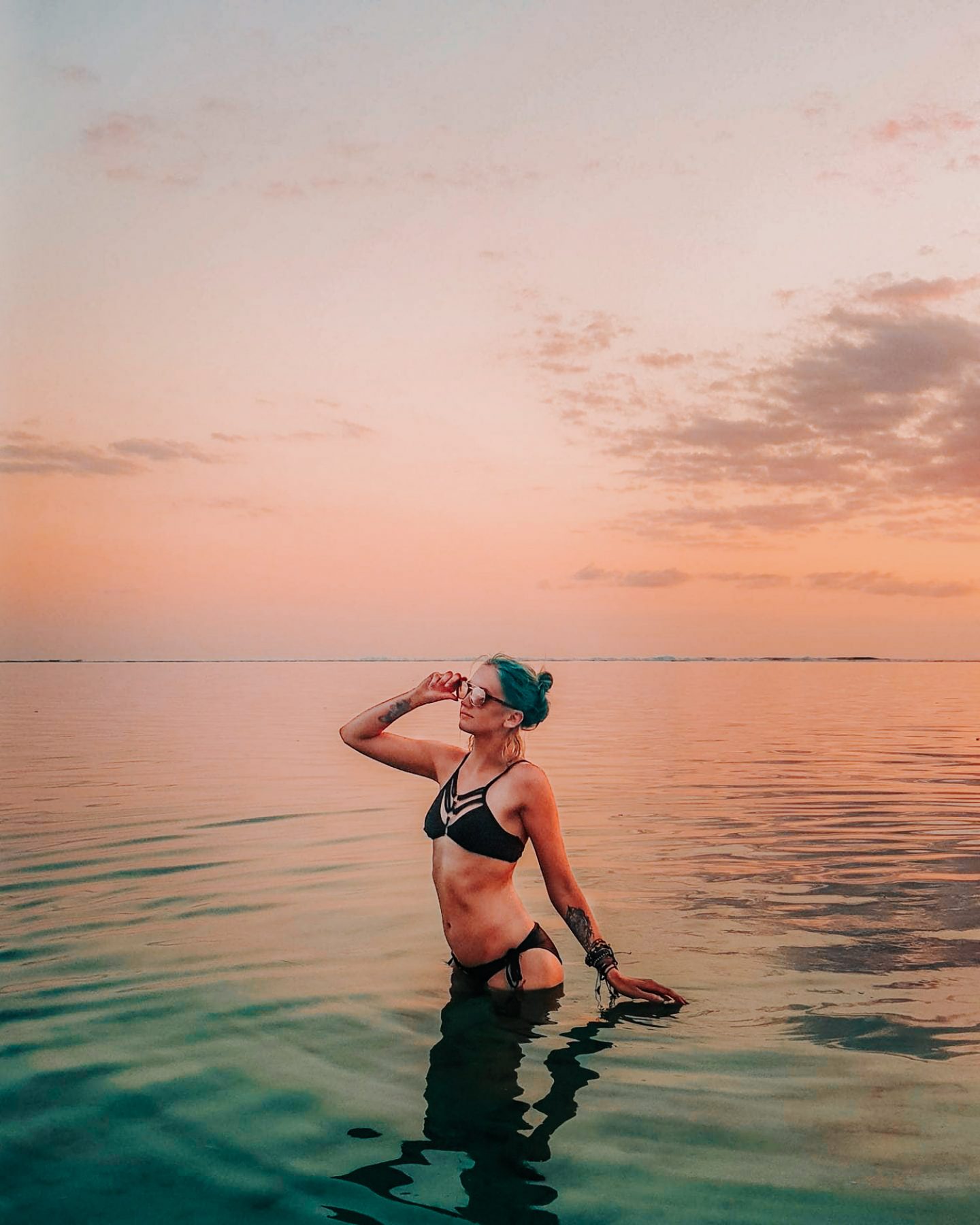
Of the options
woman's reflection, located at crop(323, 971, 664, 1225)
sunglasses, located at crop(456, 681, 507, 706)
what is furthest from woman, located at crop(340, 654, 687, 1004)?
woman's reflection, located at crop(323, 971, 664, 1225)

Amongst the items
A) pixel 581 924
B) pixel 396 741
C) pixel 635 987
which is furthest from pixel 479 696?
pixel 635 987

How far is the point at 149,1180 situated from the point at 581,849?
855 cm

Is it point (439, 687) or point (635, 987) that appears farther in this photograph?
point (439, 687)

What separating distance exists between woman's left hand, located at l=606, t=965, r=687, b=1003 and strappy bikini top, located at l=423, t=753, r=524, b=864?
2.97ft

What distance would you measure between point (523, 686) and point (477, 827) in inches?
35.9

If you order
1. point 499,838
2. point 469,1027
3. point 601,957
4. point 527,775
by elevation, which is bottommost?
point 469,1027

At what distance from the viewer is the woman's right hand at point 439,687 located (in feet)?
21.5

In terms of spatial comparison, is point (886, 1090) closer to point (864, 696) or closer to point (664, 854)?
point (664, 854)

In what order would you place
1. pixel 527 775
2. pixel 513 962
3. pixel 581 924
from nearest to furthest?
pixel 581 924 → pixel 527 775 → pixel 513 962

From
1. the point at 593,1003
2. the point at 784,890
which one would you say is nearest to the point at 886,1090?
the point at 593,1003

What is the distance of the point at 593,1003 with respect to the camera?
7008mm

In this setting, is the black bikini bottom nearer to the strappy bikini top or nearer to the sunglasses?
the strappy bikini top

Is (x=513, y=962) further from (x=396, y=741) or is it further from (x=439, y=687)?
(x=439, y=687)

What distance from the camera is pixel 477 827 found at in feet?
21.5
